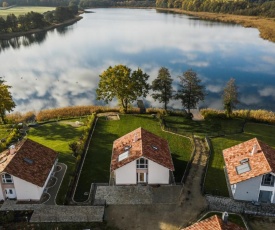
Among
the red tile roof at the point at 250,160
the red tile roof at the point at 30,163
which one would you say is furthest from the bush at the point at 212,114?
the red tile roof at the point at 30,163

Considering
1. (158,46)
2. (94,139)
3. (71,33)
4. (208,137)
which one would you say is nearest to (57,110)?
(94,139)

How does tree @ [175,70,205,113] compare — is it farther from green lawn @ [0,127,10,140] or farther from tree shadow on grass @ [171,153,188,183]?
green lawn @ [0,127,10,140]

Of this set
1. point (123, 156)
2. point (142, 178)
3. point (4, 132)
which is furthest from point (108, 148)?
point (4, 132)

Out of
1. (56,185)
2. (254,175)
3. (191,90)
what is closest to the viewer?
(254,175)

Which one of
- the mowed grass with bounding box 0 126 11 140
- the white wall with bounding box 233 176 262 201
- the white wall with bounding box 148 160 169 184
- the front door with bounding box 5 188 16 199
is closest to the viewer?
the white wall with bounding box 233 176 262 201

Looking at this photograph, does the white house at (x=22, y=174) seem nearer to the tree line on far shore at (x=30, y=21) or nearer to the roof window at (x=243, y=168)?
the roof window at (x=243, y=168)

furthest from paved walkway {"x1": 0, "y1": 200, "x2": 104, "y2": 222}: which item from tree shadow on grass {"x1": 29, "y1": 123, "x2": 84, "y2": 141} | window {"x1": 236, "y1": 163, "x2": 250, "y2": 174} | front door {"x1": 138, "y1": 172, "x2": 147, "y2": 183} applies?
tree shadow on grass {"x1": 29, "y1": 123, "x2": 84, "y2": 141}

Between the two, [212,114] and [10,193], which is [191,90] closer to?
[212,114]
